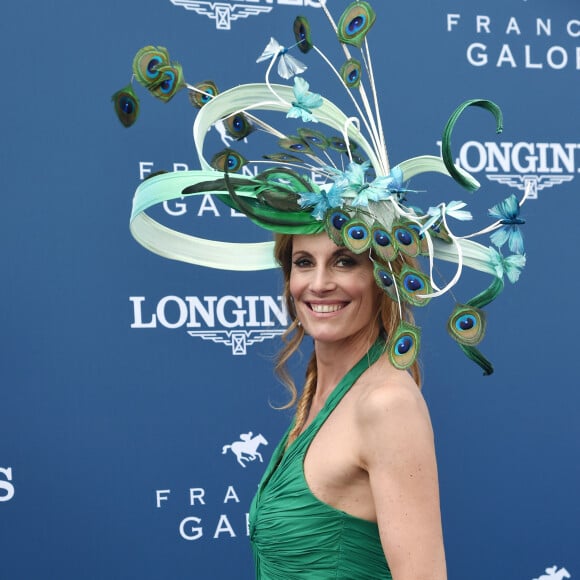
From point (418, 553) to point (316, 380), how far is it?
0.55 m

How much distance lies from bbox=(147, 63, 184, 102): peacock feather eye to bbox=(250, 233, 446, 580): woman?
1.26 ft

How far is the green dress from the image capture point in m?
1.61

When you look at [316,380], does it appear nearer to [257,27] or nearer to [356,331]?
[356,331]

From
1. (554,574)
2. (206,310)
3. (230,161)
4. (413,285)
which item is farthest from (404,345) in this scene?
(554,574)

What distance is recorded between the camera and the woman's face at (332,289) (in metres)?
1.71

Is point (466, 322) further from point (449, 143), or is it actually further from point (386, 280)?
point (449, 143)

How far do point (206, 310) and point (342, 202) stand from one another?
120 centimetres

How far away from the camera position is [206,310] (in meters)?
2.81

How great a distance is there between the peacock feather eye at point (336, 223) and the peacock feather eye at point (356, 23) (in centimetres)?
38

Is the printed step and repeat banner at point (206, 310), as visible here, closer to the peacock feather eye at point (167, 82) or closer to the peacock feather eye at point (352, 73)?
the peacock feather eye at point (167, 82)

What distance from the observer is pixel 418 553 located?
1.51 m

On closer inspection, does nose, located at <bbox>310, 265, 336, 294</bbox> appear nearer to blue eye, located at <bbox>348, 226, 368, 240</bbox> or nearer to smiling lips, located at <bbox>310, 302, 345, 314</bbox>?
smiling lips, located at <bbox>310, 302, 345, 314</bbox>

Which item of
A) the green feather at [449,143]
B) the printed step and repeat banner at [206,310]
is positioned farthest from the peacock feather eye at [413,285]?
the printed step and repeat banner at [206,310]

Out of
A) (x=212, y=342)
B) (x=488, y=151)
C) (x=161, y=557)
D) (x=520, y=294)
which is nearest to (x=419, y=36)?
(x=488, y=151)
